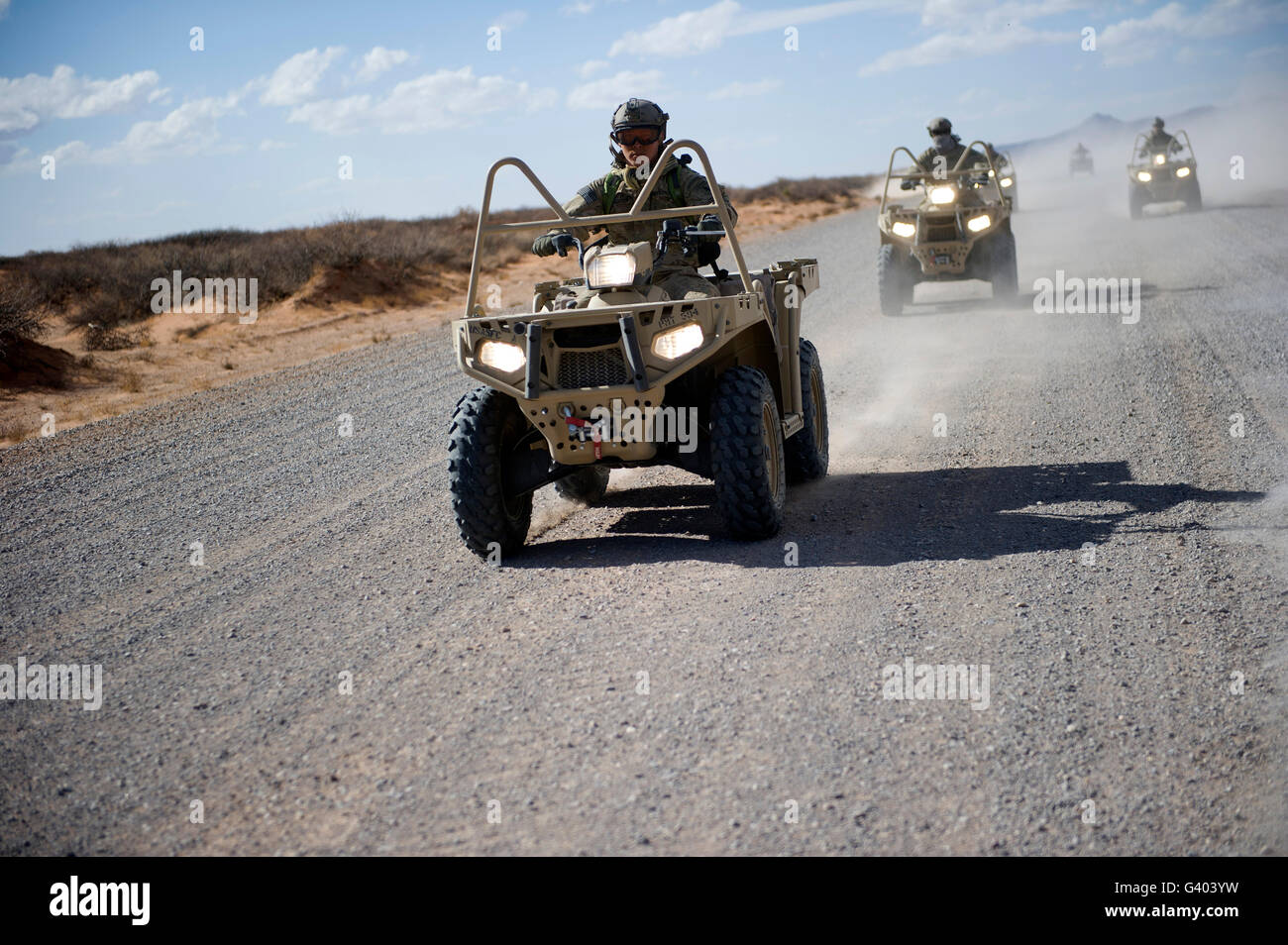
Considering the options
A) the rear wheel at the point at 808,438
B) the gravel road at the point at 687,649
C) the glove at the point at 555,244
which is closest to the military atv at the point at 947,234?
the gravel road at the point at 687,649

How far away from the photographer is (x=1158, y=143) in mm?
28062

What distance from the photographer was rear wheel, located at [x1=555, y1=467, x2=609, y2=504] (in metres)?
7.10

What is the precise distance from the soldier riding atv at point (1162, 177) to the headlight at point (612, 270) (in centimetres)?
2534

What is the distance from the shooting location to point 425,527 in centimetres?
680

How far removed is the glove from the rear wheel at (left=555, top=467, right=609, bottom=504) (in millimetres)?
1413

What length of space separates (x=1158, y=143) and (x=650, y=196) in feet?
84.4

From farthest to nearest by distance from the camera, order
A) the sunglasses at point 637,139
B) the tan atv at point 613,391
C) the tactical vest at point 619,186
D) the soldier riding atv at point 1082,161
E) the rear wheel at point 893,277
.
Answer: the soldier riding atv at point 1082,161
the rear wheel at point 893,277
the tactical vest at point 619,186
the sunglasses at point 637,139
the tan atv at point 613,391

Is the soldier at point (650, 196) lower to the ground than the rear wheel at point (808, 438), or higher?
higher

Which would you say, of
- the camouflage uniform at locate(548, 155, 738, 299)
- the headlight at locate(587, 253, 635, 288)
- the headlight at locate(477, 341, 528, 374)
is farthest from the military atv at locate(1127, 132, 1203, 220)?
the headlight at locate(477, 341, 528, 374)

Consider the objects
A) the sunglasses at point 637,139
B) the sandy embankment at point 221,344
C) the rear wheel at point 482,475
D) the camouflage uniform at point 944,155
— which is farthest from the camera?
the camouflage uniform at point 944,155

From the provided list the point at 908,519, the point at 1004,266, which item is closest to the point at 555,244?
the point at 908,519

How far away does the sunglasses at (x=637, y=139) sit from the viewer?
21.1 feet

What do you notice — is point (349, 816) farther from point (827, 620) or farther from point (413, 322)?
point (413, 322)

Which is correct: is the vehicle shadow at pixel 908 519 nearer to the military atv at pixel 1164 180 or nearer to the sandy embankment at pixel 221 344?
the sandy embankment at pixel 221 344
